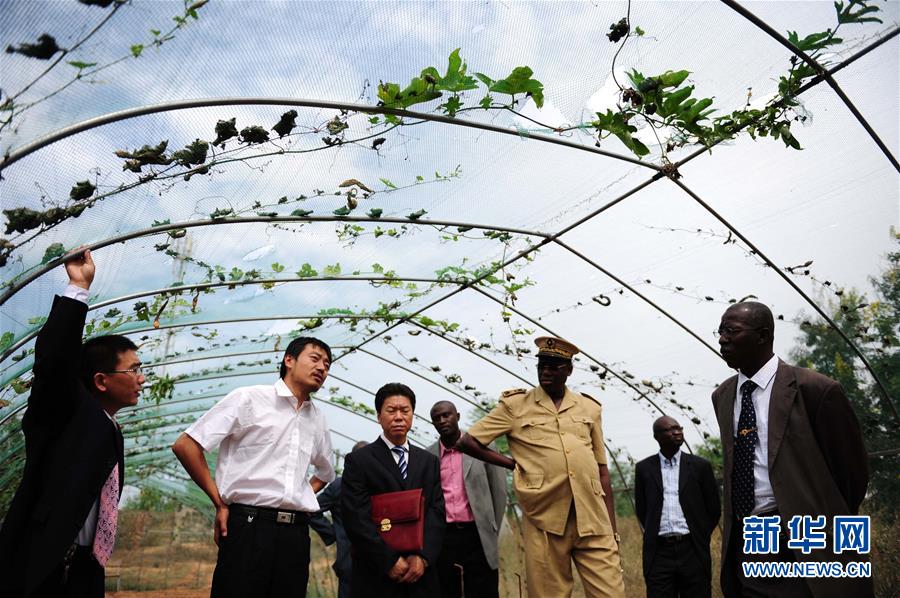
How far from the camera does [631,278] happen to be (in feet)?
21.3

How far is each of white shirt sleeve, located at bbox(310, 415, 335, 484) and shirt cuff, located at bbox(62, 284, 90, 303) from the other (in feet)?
5.54

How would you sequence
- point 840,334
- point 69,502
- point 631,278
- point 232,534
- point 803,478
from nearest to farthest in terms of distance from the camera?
point 69,502 < point 803,478 < point 232,534 < point 840,334 < point 631,278

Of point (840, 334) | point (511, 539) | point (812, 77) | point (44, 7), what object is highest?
point (812, 77)

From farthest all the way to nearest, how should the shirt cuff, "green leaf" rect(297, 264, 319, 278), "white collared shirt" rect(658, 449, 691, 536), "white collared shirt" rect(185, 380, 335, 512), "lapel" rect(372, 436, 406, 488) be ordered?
"green leaf" rect(297, 264, 319, 278)
"white collared shirt" rect(658, 449, 691, 536)
"lapel" rect(372, 436, 406, 488)
"white collared shirt" rect(185, 380, 335, 512)
the shirt cuff

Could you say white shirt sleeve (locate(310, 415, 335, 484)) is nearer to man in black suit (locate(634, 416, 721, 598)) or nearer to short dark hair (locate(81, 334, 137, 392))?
short dark hair (locate(81, 334, 137, 392))

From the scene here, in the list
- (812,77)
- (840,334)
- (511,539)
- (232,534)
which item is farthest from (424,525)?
(511,539)

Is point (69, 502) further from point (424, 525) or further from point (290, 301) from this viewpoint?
point (290, 301)

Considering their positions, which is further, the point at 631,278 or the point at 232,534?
the point at 631,278

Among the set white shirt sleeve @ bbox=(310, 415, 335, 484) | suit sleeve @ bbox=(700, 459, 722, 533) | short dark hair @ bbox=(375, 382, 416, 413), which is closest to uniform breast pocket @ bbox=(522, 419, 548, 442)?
short dark hair @ bbox=(375, 382, 416, 413)

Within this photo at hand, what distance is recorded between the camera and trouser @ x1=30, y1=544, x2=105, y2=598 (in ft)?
7.98

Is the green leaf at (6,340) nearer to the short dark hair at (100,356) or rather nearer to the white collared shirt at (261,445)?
the white collared shirt at (261,445)

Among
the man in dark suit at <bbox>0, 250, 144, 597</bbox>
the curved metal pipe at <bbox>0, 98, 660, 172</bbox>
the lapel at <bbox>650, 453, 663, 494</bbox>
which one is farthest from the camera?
the lapel at <bbox>650, 453, 663, 494</bbox>

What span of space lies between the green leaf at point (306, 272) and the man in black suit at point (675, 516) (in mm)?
3453

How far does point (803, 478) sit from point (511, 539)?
9610 mm
